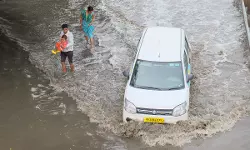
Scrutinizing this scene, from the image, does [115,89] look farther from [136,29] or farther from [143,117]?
[136,29]

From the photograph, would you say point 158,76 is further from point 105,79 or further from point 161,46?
point 105,79

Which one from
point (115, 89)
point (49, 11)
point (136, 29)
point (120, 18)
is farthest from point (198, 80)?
point (49, 11)

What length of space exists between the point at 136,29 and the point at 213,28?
11.6 ft

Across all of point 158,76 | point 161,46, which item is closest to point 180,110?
point 158,76

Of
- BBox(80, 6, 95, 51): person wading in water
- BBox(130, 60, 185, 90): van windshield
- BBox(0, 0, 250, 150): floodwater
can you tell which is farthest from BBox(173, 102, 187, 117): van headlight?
BBox(80, 6, 95, 51): person wading in water

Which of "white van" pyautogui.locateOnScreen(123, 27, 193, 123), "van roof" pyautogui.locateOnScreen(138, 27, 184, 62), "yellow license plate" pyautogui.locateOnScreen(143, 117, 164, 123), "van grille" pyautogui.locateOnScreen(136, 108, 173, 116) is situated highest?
"van roof" pyautogui.locateOnScreen(138, 27, 184, 62)

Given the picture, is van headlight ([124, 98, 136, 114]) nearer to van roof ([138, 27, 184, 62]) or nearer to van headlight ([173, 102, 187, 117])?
van headlight ([173, 102, 187, 117])

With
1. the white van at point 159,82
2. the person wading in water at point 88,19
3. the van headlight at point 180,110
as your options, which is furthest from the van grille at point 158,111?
the person wading in water at point 88,19

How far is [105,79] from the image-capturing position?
12703 millimetres

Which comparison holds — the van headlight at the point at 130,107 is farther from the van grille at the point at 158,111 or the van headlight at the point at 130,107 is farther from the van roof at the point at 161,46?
the van roof at the point at 161,46

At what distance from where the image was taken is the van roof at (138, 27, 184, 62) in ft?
33.7

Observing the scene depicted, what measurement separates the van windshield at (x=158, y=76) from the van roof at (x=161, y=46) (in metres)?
0.18

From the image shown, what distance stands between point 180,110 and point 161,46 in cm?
221

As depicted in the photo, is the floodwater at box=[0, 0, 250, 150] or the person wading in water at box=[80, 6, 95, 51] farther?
the person wading in water at box=[80, 6, 95, 51]
